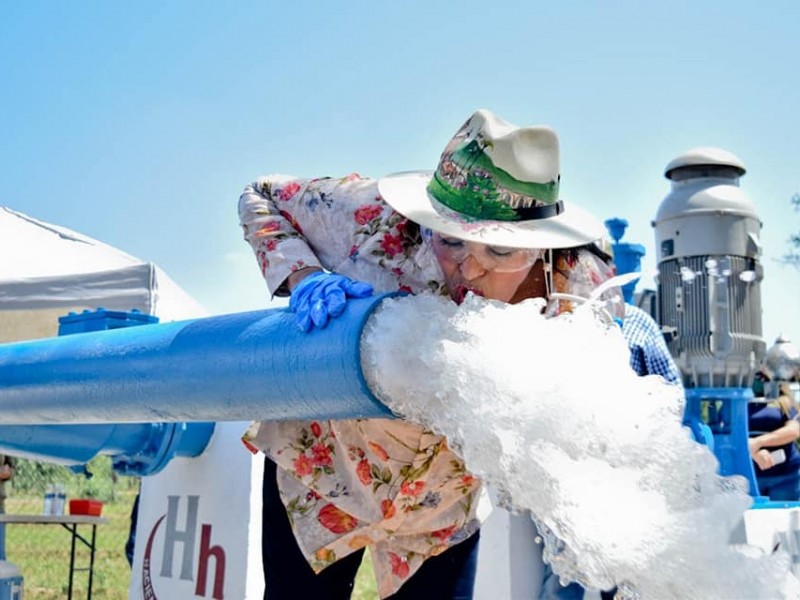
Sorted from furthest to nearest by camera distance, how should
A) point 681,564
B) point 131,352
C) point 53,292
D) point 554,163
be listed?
point 53,292 < point 131,352 < point 554,163 < point 681,564

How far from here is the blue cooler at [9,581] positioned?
12.2 ft

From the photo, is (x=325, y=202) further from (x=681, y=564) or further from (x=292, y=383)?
(x=681, y=564)

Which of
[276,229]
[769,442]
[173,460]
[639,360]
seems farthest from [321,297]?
[769,442]

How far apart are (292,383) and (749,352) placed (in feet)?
15.6

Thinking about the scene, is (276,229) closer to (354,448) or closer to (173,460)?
(354,448)

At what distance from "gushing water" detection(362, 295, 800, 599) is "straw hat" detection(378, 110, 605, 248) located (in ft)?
0.57

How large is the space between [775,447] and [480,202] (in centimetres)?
459

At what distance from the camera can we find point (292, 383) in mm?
1438

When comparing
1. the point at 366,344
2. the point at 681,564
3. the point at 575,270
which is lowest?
the point at 681,564

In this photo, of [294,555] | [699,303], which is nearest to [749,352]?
[699,303]

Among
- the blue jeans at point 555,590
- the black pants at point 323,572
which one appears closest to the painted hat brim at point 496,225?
the black pants at point 323,572

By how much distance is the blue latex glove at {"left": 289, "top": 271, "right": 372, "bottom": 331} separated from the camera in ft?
4.75

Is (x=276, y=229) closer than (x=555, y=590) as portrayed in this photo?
Yes

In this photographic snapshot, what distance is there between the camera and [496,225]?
151cm
